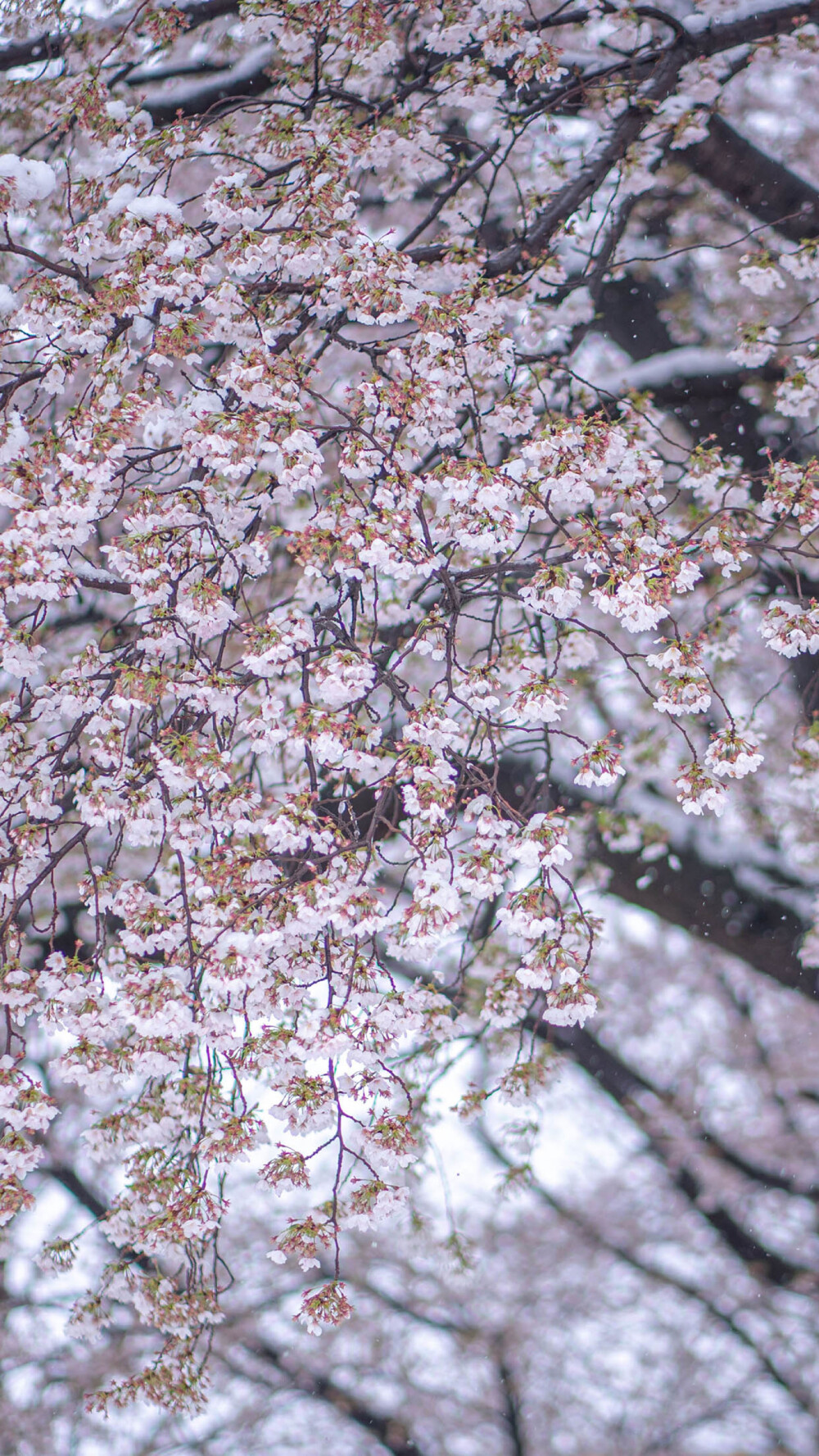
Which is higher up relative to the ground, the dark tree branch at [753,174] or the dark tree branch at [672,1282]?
the dark tree branch at [753,174]

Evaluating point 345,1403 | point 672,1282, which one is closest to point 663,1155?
point 672,1282

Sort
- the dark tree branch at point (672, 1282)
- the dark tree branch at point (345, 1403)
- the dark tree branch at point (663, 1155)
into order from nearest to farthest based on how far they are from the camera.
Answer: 1. the dark tree branch at point (672, 1282)
2. the dark tree branch at point (663, 1155)
3. the dark tree branch at point (345, 1403)

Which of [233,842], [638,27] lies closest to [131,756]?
[233,842]

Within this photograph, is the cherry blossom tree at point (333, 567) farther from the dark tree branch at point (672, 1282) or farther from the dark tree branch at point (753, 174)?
the dark tree branch at point (672, 1282)

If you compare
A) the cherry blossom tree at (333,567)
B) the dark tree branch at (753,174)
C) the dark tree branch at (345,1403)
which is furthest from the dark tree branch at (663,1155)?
the dark tree branch at (753,174)

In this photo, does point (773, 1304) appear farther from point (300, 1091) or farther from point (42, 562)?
point (42, 562)

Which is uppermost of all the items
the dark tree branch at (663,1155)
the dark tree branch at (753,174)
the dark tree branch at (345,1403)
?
the dark tree branch at (753,174)

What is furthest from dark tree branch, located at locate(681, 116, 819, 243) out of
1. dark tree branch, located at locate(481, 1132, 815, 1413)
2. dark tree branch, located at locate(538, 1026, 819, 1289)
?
dark tree branch, located at locate(481, 1132, 815, 1413)

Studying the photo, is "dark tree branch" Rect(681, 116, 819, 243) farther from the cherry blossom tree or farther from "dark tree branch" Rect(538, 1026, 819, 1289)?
"dark tree branch" Rect(538, 1026, 819, 1289)

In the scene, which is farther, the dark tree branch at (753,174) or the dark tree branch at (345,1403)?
the dark tree branch at (345,1403)
